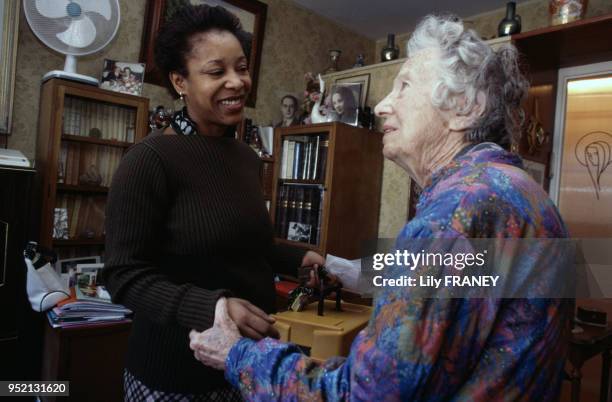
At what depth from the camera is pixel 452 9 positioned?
3.27 m

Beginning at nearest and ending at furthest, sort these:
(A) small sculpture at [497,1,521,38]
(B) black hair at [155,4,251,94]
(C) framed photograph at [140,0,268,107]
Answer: (B) black hair at [155,4,251,94]
(A) small sculpture at [497,1,521,38]
(C) framed photograph at [140,0,268,107]

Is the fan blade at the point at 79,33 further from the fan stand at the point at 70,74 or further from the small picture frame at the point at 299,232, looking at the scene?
the small picture frame at the point at 299,232

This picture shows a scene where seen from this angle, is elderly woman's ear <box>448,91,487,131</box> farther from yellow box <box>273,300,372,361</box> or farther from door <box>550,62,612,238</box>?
door <box>550,62,612,238</box>

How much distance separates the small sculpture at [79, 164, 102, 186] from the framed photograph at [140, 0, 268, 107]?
2.17 ft

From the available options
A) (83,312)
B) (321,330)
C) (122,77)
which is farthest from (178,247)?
(122,77)

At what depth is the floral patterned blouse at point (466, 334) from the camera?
0.52 m

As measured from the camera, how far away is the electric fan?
2.16m

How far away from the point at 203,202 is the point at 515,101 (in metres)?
0.68

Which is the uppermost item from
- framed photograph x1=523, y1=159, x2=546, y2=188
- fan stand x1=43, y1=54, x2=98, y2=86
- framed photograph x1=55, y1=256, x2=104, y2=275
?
fan stand x1=43, y1=54, x2=98, y2=86

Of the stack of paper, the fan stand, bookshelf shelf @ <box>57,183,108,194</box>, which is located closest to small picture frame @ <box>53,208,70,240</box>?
bookshelf shelf @ <box>57,183,108,194</box>

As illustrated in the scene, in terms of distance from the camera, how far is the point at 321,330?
1.18 metres

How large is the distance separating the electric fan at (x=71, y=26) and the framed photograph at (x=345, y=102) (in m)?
1.57

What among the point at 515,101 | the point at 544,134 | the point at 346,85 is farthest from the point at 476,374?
the point at 346,85

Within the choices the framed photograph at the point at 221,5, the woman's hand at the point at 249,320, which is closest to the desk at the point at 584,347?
the woman's hand at the point at 249,320
